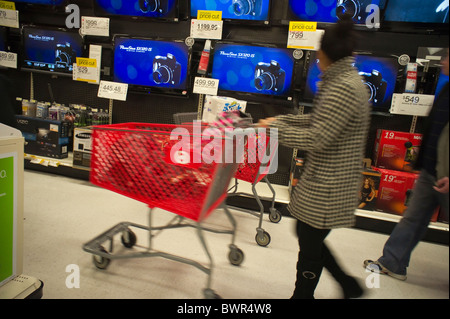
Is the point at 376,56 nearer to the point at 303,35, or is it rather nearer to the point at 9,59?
the point at 303,35

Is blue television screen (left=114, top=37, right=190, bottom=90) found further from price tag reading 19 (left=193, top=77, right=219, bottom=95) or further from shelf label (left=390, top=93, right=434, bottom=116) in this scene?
shelf label (left=390, top=93, right=434, bottom=116)

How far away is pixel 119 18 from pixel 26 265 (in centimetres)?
277

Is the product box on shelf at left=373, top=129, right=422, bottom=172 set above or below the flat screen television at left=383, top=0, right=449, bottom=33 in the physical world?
below

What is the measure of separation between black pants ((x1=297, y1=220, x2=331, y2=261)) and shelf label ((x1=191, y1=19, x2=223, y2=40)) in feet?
7.93

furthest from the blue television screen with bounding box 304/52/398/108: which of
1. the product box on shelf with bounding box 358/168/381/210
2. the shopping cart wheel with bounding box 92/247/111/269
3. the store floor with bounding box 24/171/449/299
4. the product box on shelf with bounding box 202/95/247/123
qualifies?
the shopping cart wheel with bounding box 92/247/111/269

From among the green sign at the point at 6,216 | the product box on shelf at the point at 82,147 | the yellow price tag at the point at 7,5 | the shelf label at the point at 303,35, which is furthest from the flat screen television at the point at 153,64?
the green sign at the point at 6,216

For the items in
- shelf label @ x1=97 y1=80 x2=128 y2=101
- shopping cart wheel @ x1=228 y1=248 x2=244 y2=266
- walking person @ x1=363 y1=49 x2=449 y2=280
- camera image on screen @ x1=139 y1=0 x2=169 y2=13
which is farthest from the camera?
shelf label @ x1=97 y1=80 x2=128 y2=101

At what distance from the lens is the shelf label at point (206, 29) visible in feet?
10.3

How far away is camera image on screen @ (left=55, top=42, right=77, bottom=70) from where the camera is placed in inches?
139

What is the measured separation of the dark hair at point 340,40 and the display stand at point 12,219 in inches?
61.0

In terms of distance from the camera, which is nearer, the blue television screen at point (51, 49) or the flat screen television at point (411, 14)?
the flat screen television at point (411, 14)

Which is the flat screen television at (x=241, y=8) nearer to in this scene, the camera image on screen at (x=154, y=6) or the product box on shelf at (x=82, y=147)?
the camera image on screen at (x=154, y=6)

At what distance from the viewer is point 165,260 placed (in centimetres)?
212

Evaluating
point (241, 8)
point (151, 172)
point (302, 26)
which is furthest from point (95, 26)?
point (151, 172)
